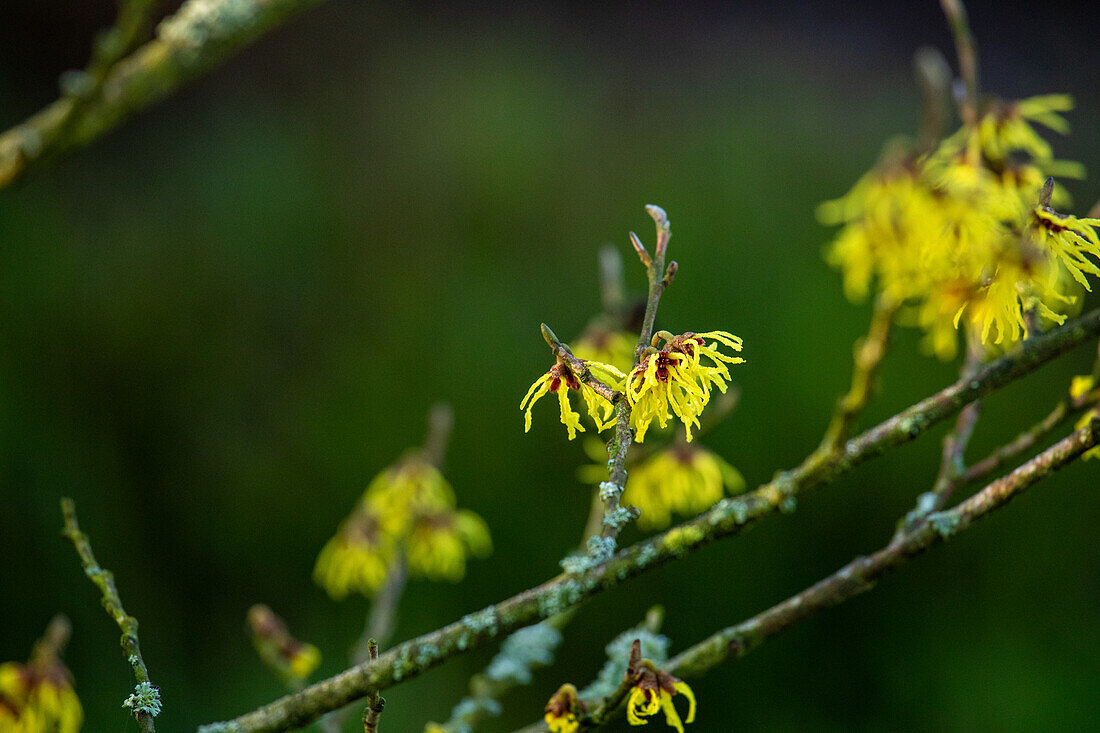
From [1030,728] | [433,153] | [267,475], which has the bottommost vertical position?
[1030,728]

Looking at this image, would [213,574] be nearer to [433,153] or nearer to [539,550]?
[539,550]

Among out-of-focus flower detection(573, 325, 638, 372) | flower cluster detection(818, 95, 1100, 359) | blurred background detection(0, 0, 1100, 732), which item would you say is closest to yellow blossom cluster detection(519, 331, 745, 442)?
flower cluster detection(818, 95, 1100, 359)

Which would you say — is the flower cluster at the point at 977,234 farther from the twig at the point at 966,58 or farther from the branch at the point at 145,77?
the branch at the point at 145,77

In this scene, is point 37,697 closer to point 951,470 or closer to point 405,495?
point 405,495

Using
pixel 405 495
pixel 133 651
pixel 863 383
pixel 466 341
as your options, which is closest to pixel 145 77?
pixel 405 495

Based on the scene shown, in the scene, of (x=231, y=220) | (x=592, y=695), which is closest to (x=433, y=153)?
(x=231, y=220)

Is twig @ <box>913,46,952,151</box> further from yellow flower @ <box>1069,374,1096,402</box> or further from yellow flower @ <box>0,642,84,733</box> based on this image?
yellow flower @ <box>0,642,84,733</box>
